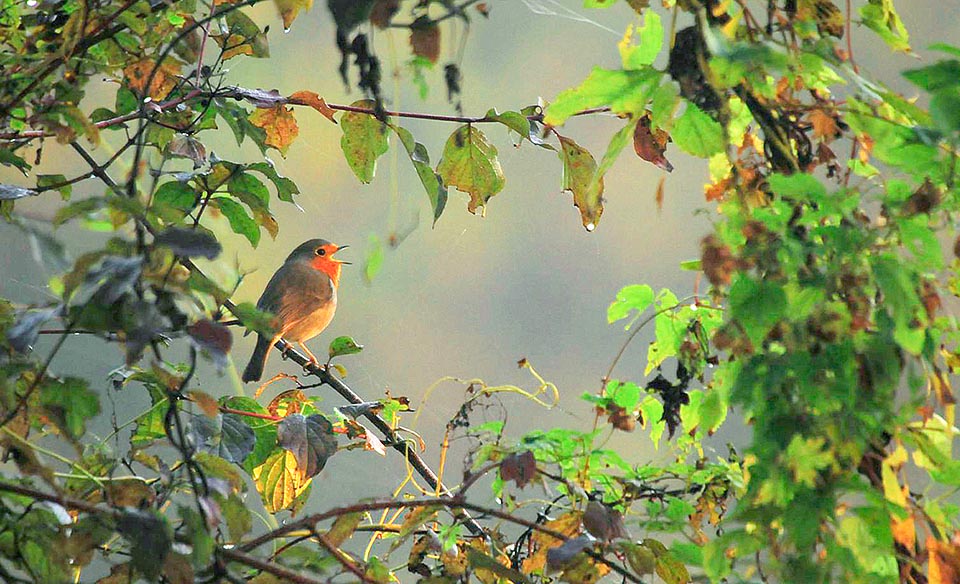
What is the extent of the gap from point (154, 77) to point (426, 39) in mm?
464

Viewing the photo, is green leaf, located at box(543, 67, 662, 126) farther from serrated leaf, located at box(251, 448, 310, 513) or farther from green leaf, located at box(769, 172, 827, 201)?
serrated leaf, located at box(251, 448, 310, 513)

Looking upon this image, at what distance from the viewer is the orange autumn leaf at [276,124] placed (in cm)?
103

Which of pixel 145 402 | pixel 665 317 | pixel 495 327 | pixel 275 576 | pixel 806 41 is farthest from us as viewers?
pixel 495 327

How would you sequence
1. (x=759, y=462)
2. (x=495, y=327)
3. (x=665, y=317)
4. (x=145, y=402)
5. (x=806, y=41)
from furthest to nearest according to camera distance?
(x=495, y=327) < (x=145, y=402) < (x=665, y=317) < (x=806, y=41) < (x=759, y=462)

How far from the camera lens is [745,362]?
502 mm

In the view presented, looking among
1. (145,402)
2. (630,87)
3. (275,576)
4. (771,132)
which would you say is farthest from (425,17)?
(145,402)

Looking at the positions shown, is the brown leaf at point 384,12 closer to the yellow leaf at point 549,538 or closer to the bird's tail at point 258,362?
the yellow leaf at point 549,538

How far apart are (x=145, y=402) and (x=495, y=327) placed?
73 centimetres

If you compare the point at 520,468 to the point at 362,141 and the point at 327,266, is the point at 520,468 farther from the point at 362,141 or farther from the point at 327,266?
the point at 327,266

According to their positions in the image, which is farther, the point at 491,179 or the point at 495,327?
the point at 495,327

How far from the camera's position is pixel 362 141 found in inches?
38.5

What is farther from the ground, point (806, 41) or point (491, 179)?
point (806, 41)

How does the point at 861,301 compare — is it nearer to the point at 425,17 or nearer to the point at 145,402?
the point at 425,17

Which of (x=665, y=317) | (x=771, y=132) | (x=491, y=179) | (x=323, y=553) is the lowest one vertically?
(x=323, y=553)
